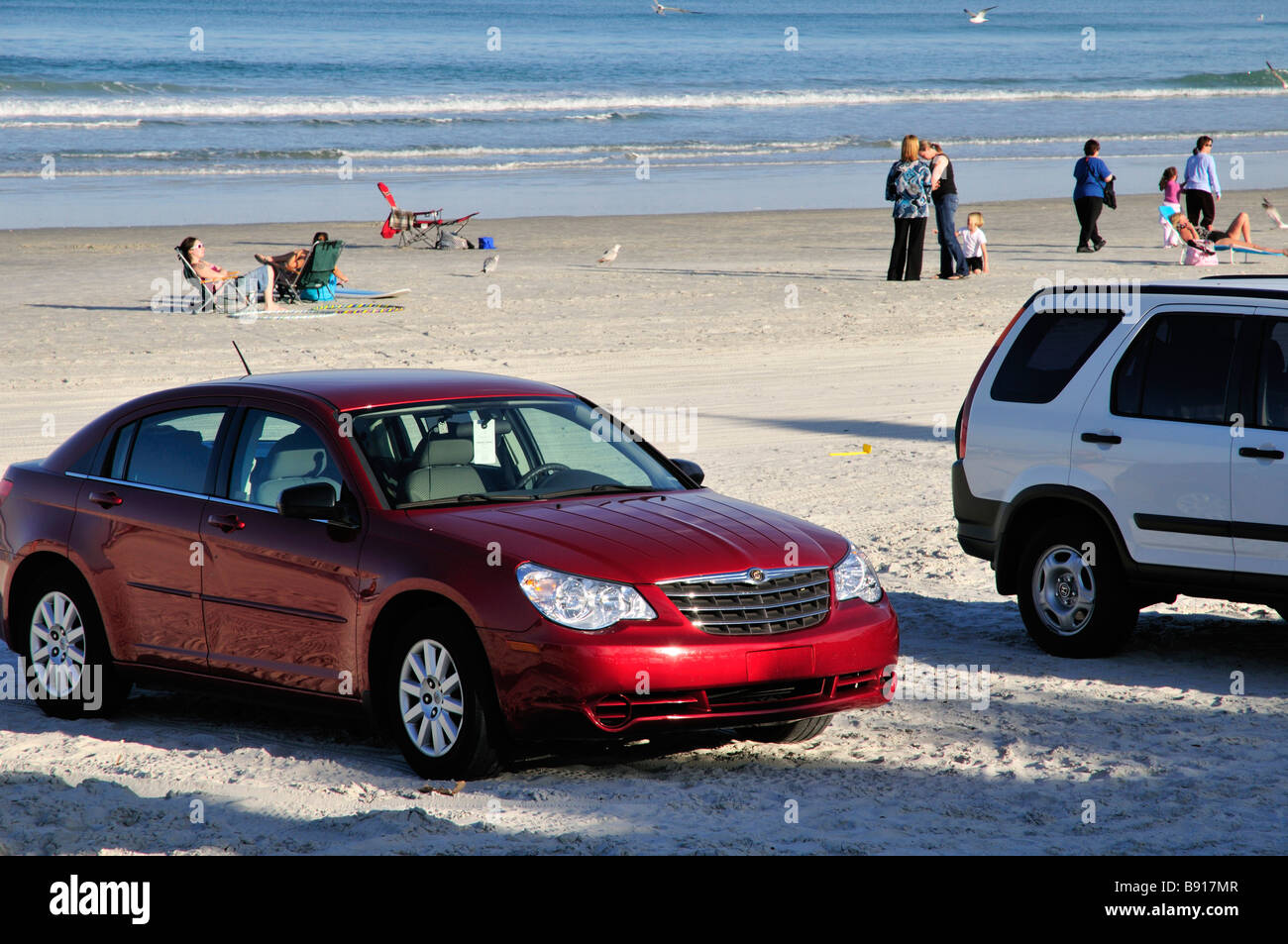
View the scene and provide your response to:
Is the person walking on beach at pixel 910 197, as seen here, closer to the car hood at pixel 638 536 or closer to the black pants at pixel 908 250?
the black pants at pixel 908 250

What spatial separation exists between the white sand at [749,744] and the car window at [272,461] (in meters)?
1.10

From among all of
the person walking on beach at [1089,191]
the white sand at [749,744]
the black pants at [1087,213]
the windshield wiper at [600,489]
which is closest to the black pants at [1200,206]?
the person walking on beach at [1089,191]

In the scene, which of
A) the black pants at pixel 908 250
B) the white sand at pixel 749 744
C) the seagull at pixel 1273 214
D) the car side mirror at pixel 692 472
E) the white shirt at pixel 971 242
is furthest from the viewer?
the seagull at pixel 1273 214

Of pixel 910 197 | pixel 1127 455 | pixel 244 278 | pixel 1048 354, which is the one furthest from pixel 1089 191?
pixel 1127 455

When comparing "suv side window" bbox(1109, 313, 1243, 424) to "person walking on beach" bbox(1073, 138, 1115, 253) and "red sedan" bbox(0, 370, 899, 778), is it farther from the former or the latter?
"person walking on beach" bbox(1073, 138, 1115, 253)

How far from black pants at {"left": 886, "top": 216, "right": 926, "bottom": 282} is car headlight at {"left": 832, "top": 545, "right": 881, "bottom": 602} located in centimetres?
1796

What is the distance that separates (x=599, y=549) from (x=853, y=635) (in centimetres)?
109

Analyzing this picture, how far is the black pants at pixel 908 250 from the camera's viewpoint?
24.3 m

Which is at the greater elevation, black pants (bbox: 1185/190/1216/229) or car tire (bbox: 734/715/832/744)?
black pants (bbox: 1185/190/1216/229)

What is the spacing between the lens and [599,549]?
623cm

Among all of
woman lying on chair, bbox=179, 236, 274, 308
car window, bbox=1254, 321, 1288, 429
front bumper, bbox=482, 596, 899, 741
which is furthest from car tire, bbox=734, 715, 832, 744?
woman lying on chair, bbox=179, 236, 274, 308

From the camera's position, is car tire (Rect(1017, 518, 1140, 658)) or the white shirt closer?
car tire (Rect(1017, 518, 1140, 658))

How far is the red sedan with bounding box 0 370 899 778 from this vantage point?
240 inches

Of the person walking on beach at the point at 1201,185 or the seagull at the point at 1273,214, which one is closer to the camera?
the person walking on beach at the point at 1201,185
